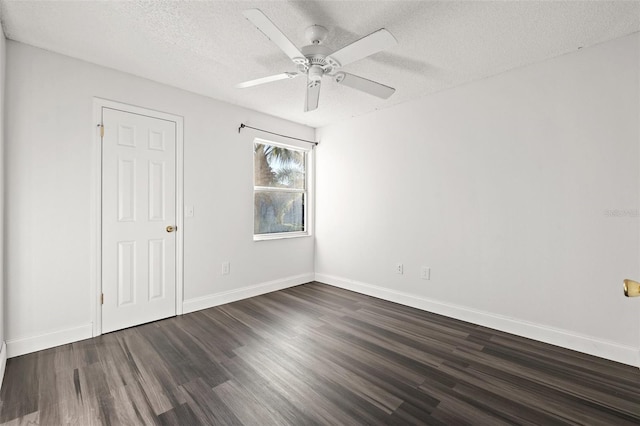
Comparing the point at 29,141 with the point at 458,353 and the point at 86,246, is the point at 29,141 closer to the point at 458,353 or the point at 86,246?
the point at 86,246

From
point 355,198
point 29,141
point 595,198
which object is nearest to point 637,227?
point 595,198

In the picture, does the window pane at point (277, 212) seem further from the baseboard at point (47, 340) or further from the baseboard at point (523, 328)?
the baseboard at point (47, 340)

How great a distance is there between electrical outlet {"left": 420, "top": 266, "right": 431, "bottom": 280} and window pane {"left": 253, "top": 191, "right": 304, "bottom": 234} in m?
1.96

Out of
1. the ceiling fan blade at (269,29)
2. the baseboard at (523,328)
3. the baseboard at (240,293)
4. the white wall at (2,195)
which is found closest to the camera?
the ceiling fan blade at (269,29)

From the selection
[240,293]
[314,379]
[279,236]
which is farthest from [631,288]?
[279,236]

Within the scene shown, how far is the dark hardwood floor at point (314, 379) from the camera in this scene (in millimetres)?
1612

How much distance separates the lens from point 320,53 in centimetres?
201

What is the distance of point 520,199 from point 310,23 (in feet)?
7.58

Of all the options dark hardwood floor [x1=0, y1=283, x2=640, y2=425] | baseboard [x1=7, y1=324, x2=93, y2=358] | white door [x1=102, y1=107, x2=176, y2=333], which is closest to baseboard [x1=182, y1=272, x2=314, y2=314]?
white door [x1=102, y1=107, x2=176, y2=333]

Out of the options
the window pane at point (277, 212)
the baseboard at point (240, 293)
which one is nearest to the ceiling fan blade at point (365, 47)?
the window pane at point (277, 212)

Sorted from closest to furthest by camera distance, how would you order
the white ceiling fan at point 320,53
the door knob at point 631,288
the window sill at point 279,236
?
the door knob at point 631,288, the white ceiling fan at point 320,53, the window sill at point 279,236

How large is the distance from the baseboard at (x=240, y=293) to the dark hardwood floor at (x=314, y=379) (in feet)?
1.26

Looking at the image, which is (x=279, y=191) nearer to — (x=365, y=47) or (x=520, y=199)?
(x=365, y=47)

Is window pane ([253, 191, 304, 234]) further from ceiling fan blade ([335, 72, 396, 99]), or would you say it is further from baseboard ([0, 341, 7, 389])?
baseboard ([0, 341, 7, 389])
